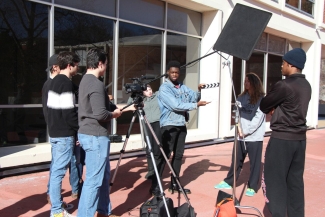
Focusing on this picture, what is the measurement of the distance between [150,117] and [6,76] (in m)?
2.91

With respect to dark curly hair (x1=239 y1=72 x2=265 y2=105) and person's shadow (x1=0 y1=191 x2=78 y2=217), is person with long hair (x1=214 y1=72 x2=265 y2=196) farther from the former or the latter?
person's shadow (x1=0 y1=191 x2=78 y2=217)

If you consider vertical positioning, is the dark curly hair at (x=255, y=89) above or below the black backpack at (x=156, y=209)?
above

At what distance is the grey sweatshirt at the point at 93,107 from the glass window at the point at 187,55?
22.0ft

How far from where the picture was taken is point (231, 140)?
1113cm

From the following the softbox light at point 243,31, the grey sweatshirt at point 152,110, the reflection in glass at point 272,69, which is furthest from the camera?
the reflection in glass at point 272,69

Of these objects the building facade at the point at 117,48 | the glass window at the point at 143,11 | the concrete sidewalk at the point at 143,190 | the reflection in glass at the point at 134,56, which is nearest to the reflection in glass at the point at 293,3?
the building facade at the point at 117,48

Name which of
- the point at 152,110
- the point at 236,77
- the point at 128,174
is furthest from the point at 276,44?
the point at 128,174

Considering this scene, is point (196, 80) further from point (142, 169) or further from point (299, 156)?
point (299, 156)

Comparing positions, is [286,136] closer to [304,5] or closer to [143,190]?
[143,190]

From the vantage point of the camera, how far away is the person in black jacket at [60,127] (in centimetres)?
398

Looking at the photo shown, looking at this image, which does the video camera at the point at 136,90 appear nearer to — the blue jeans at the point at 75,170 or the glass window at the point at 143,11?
the blue jeans at the point at 75,170

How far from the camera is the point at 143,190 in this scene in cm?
559

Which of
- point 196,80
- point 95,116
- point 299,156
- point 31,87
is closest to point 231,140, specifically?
point 196,80

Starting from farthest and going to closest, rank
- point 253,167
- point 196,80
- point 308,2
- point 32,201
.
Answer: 1. point 308,2
2. point 196,80
3. point 253,167
4. point 32,201
